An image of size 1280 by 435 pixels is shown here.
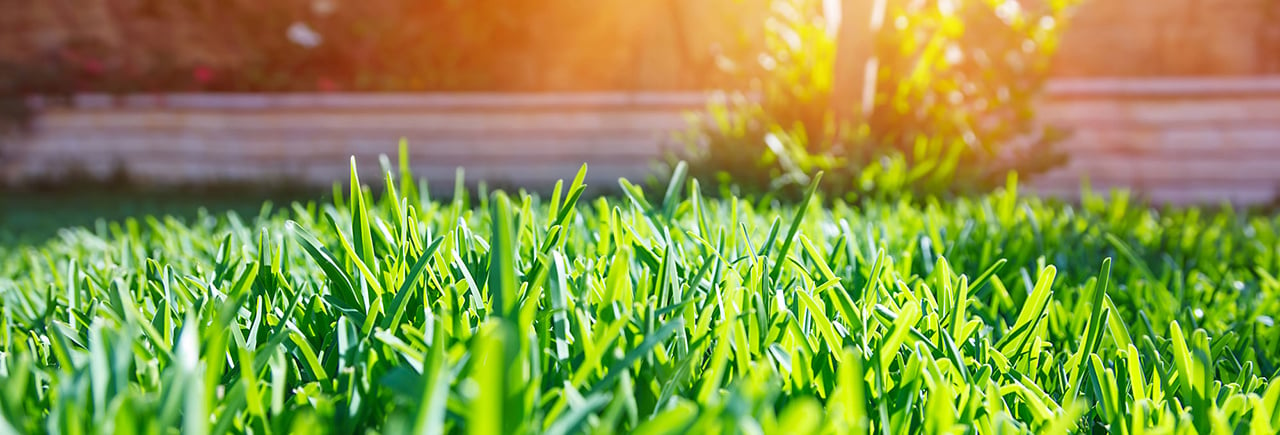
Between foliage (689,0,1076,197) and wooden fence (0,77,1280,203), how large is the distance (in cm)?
343

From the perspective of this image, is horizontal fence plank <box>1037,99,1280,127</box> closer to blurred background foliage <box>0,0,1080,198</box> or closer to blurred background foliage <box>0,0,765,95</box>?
blurred background foliage <box>0,0,1080,198</box>

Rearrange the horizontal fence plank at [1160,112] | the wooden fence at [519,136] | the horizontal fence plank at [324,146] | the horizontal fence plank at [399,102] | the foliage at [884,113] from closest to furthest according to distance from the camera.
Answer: the foliage at [884,113], the horizontal fence plank at [1160,112], the wooden fence at [519,136], the horizontal fence plank at [399,102], the horizontal fence plank at [324,146]

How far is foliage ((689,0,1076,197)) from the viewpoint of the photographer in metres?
4.04

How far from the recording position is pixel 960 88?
4832mm

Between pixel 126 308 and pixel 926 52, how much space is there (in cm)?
421

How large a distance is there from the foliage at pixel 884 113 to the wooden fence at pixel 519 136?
3434 mm

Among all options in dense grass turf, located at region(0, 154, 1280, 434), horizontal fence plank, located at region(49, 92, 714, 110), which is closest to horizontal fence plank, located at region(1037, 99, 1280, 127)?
horizontal fence plank, located at region(49, 92, 714, 110)

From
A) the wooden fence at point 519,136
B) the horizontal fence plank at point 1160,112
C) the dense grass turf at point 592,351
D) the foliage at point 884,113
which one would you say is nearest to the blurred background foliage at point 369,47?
the horizontal fence plank at point 1160,112

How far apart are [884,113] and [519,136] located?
4628mm

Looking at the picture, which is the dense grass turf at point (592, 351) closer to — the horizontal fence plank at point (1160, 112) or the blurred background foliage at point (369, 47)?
the blurred background foliage at point (369, 47)

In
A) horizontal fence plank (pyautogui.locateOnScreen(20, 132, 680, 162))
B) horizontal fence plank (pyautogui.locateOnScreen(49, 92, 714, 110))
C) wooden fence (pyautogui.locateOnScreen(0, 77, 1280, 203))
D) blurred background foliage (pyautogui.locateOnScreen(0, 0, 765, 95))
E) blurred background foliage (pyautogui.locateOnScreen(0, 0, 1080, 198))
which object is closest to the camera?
wooden fence (pyautogui.locateOnScreen(0, 77, 1280, 203))

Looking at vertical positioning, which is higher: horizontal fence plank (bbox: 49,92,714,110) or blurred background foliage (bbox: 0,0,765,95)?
blurred background foliage (bbox: 0,0,765,95)

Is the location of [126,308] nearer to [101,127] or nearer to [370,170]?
[370,170]

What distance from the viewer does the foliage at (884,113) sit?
404cm
